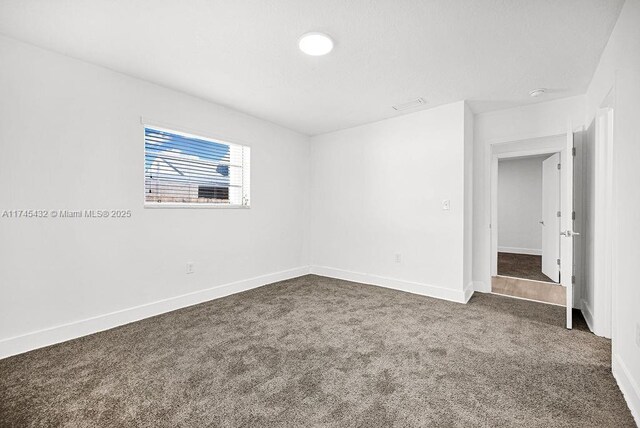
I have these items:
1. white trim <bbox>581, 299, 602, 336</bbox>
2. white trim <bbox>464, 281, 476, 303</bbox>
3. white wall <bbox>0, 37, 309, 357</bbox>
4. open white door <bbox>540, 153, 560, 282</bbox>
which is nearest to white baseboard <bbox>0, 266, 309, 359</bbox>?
white wall <bbox>0, 37, 309, 357</bbox>

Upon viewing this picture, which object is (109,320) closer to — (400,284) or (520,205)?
(400,284)

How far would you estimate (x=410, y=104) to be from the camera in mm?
3645

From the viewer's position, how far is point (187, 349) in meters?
2.33

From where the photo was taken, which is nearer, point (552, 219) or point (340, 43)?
point (340, 43)

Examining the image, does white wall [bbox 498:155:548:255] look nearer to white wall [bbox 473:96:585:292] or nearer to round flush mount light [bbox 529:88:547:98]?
white wall [bbox 473:96:585:292]

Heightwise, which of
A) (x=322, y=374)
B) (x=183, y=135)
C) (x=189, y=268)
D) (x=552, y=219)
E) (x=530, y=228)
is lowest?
(x=322, y=374)

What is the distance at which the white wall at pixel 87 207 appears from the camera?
7.51ft

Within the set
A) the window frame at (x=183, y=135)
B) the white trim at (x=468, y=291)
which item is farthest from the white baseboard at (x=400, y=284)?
the window frame at (x=183, y=135)

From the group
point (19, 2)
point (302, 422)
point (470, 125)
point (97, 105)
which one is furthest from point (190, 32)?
point (470, 125)

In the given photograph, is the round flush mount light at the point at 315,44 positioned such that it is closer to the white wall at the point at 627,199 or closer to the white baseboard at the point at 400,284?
the white wall at the point at 627,199

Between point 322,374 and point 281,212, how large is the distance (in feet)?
9.71

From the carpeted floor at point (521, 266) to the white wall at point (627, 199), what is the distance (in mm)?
3419

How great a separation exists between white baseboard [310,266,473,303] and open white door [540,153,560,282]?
76.6 inches

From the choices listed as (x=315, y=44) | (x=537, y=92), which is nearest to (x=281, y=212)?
(x=315, y=44)
